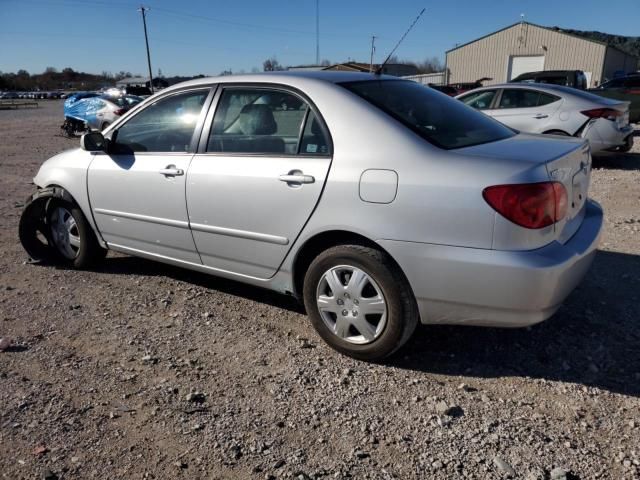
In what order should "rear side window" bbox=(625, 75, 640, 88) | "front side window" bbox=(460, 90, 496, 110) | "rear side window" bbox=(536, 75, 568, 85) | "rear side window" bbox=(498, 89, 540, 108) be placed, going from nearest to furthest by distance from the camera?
→ "rear side window" bbox=(498, 89, 540, 108), "front side window" bbox=(460, 90, 496, 110), "rear side window" bbox=(536, 75, 568, 85), "rear side window" bbox=(625, 75, 640, 88)

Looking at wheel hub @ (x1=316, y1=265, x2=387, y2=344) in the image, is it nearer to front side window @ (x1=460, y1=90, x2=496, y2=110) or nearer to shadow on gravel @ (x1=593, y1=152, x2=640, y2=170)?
front side window @ (x1=460, y1=90, x2=496, y2=110)

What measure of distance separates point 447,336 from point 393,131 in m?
1.41

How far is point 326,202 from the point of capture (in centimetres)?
298

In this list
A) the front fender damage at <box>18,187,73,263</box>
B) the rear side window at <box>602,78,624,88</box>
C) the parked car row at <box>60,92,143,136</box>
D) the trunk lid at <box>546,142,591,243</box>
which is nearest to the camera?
the trunk lid at <box>546,142,591,243</box>

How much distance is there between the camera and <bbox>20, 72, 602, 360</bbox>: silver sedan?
8.46 feet

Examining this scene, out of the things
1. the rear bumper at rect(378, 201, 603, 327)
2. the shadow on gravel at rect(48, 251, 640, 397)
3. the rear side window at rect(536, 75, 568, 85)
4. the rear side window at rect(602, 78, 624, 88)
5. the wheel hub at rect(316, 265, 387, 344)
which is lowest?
the shadow on gravel at rect(48, 251, 640, 397)

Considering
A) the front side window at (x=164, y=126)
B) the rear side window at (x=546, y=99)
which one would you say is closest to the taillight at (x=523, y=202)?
the front side window at (x=164, y=126)

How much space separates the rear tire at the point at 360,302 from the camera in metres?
2.86

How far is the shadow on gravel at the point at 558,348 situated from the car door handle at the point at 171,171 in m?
1.91

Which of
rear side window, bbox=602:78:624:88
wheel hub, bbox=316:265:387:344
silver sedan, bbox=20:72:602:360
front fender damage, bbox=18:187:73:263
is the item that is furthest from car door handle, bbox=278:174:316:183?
rear side window, bbox=602:78:624:88

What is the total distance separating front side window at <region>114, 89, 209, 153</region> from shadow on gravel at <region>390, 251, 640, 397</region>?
2149 millimetres

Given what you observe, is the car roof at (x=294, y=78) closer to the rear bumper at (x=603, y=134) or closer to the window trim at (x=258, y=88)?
the window trim at (x=258, y=88)

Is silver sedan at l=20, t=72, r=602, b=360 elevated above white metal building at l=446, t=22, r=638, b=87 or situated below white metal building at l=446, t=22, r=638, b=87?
below

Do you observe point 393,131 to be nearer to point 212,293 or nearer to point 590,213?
point 590,213
